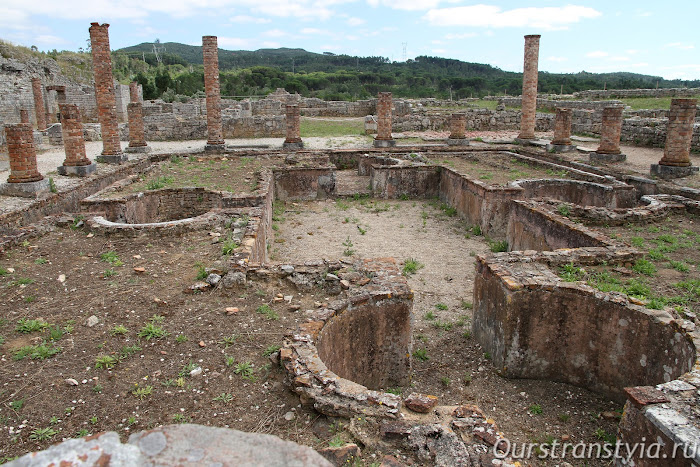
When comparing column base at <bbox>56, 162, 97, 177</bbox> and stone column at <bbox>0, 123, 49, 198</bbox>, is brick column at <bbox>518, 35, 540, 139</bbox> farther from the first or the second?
stone column at <bbox>0, 123, 49, 198</bbox>

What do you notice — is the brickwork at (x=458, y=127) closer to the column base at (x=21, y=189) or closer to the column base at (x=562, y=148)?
the column base at (x=562, y=148)

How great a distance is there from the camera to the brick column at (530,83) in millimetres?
20156

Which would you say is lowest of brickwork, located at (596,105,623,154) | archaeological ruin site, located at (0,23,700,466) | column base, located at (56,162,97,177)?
archaeological ruin site, located at (0,23,700,466)

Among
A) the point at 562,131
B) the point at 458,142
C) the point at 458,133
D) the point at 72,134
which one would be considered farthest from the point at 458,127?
the point at 72,134

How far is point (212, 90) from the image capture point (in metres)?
19.9

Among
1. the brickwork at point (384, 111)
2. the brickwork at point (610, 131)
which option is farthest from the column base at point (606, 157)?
the brickwork at point (384, 111)

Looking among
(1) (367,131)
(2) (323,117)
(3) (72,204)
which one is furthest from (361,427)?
(2) (323,117)

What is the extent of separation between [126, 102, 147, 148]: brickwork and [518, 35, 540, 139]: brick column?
1585 cm

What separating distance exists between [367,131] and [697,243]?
1983 centimetres

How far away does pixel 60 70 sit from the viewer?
33.2 meters

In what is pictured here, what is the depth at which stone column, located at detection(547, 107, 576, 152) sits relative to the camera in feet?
59.1

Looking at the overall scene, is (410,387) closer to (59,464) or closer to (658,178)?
(59,464)

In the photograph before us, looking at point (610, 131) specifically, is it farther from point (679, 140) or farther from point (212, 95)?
point (212, 95)

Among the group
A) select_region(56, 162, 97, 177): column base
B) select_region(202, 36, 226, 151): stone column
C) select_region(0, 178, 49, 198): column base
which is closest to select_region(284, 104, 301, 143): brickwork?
select_region(202, 36, 226, 151): stone column
